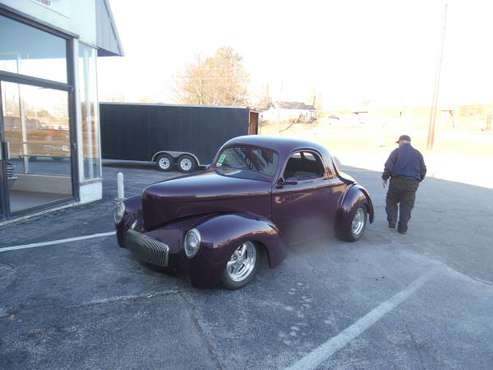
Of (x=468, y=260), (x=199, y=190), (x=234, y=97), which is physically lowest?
(x=468, y=260)

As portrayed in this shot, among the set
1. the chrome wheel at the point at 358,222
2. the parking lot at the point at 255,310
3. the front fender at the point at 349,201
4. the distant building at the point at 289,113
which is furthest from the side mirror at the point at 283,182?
the distant building at the point at 289,113

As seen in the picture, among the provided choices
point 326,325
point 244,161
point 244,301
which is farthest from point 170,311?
point 244,161

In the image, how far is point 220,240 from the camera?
3.78 m

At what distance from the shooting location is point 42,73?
752 centimetres

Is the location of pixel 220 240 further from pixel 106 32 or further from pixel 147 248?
pixel 106 32

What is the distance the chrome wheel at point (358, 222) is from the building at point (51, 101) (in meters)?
5.86

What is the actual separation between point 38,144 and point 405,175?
8.70 m

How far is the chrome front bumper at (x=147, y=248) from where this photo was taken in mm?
3945

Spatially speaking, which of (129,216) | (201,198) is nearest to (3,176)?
(129,216)

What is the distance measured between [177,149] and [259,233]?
11435 millimetres

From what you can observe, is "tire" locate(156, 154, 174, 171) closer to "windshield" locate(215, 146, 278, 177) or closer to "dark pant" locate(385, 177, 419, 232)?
"windshield" locate(215, 146, 278, 177)

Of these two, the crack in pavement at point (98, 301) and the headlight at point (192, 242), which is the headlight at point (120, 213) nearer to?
the crack in pavement at point (98, 301)

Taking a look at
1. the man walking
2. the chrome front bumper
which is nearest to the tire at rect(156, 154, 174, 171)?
the man walking

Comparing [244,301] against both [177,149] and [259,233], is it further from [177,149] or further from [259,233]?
[177,149]
